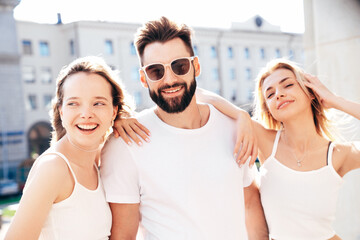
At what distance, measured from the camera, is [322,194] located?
270 cm

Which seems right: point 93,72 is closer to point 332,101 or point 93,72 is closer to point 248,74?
point 332,101

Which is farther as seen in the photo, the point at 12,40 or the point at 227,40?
the point at 227,40

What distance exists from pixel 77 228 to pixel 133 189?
397 mm

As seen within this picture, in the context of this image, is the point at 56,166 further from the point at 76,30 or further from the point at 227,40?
the point at 227,40

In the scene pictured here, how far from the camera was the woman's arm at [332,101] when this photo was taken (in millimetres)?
2703

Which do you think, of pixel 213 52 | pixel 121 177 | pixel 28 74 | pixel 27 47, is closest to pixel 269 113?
pixel 121 177

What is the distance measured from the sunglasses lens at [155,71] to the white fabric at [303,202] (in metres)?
1.11

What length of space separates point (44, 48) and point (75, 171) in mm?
34248

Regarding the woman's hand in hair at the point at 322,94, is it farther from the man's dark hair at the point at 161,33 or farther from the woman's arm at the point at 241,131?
the man's dark hair at the point at 161,33

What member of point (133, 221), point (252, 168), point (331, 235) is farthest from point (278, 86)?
point (133, 221)

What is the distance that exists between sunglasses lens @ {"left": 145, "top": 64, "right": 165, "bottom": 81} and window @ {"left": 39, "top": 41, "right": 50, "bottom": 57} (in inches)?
1338

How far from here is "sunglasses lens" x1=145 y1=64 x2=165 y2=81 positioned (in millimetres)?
2420

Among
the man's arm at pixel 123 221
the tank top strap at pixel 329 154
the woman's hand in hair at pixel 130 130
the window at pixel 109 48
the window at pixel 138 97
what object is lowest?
the window at pixel 138 97

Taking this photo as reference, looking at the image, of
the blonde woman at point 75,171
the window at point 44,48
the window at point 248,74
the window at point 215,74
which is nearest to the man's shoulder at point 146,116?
the blonde woman at point 75,171
